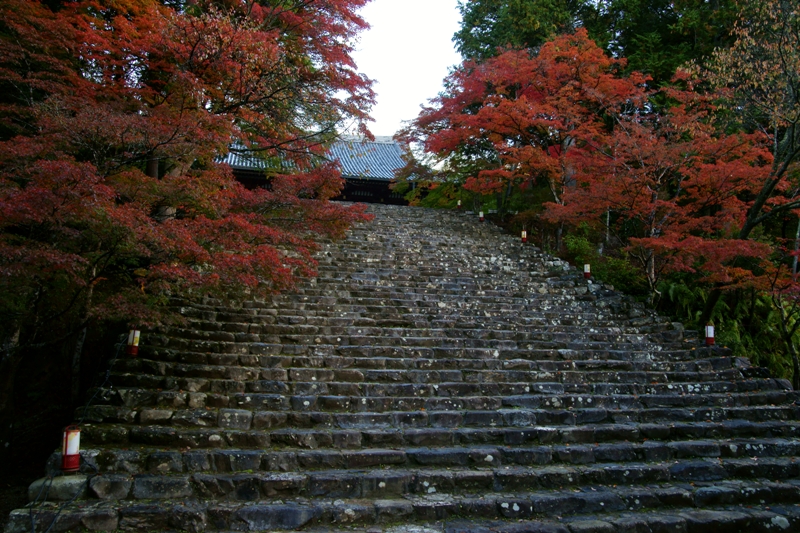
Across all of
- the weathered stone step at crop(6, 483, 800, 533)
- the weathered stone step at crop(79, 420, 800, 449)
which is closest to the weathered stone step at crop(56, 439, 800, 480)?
the weathered stone step at crop(79, 420, 800, 449)

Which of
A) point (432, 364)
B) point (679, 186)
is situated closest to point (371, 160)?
point (679, 186)

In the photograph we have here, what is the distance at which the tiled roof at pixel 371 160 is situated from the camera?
2053cm

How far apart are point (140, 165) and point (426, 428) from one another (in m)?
5.64

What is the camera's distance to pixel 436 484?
15.6 feet

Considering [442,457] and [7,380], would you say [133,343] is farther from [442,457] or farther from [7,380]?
[442,457]

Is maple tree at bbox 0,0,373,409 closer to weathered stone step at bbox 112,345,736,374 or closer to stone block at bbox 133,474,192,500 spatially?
weathered stone step at bbox 112,345,736,374

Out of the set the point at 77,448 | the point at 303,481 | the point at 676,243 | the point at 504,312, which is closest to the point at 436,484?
the point at 303,481

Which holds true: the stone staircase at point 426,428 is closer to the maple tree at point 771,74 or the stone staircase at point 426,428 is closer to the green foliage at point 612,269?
the maple tree at point 771,74

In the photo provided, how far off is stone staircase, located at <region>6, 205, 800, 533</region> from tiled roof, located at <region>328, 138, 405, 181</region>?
12.5m

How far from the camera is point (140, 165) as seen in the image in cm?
746

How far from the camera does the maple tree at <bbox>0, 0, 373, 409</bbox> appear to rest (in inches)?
184

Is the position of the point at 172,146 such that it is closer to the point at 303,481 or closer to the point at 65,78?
the point at 65,78

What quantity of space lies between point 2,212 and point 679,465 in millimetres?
6944

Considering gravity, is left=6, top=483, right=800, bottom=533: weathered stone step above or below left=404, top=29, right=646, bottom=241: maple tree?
below
